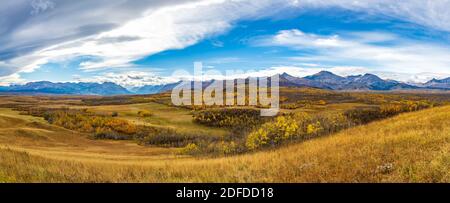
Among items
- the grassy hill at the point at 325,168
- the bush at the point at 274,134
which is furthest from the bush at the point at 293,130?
the grassy hill at the point at 325,168

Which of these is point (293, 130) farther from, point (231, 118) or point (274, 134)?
point (231, 118)

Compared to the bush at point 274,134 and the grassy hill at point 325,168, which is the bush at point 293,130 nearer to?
the bush at point 274,134

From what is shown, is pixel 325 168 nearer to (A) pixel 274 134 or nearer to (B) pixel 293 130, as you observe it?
(B) pixel 293 130

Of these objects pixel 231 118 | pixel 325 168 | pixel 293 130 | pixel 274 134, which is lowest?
pixel 231 118

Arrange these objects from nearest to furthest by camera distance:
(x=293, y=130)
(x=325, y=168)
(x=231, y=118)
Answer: (x=325, y=168), (x=293, y=130), (x=231, y=118)

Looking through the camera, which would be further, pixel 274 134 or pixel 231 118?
pixel 231 118

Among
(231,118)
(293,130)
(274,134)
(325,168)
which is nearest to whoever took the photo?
(325,168)

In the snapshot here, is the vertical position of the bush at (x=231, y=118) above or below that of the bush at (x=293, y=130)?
below

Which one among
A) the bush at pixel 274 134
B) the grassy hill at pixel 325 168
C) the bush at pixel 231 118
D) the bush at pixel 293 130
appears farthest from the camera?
the bush at pixel 231 118

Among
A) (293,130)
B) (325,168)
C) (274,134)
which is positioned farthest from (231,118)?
(325,168)

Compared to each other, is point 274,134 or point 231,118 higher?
point 274,134

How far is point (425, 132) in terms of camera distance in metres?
17.7

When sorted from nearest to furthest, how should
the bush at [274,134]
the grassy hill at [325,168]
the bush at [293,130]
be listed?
1. the grassy hill at [325,168]
2. the bush at [293,130]
3. the bush at [274,134]

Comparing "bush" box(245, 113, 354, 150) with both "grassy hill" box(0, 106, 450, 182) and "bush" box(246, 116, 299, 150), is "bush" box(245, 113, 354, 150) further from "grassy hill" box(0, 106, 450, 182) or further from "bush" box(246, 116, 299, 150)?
"grassy hill" box(0, 106, 450, 182)
